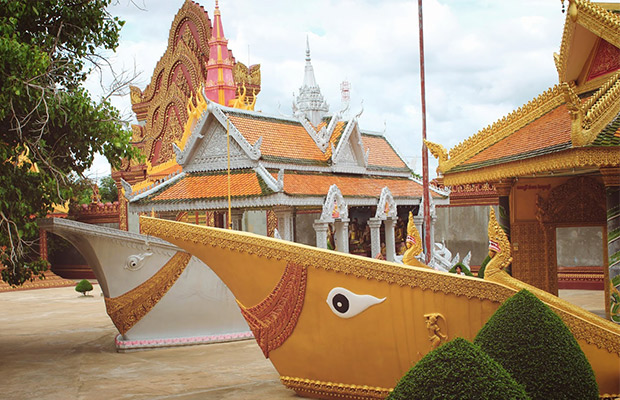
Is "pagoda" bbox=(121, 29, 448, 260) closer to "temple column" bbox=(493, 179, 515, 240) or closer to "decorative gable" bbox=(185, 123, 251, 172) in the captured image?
"decorative gable" bbox=(185, 123, 251, 172)

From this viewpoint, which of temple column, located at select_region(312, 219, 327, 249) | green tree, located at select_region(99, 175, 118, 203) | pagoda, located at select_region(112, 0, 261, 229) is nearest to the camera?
temple column, located at select_region(312, 219, 327, 249)

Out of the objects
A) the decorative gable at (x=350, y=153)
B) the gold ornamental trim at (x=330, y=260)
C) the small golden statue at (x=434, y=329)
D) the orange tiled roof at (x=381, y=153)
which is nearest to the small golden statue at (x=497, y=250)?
the gold ornamental trim at (x=330, y=260)

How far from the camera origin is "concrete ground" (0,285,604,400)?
850 centimetres

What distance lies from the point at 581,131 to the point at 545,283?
4701mm

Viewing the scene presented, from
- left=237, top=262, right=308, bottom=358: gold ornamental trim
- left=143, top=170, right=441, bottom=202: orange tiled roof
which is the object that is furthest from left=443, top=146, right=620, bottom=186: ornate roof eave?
left=237, top=262, right=308, bottom=358: gold ornamental trim

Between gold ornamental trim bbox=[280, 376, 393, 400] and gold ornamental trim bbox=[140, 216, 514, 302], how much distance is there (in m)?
1.14

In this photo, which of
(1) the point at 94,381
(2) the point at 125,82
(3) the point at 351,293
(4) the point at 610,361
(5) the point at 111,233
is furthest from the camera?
(5) the point at 111,233

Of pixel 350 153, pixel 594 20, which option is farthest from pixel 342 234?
pixel 594 20

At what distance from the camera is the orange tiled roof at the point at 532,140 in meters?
9.72

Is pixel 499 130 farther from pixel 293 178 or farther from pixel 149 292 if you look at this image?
pixel 149 292

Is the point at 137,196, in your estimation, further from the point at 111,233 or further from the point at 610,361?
the point at 610,361

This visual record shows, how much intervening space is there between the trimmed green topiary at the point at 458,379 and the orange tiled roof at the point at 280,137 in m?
10.3

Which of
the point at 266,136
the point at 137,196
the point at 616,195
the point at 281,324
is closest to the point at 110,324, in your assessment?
the point at 137,196

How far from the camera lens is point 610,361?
6.04 m
